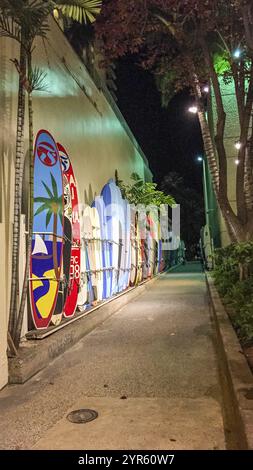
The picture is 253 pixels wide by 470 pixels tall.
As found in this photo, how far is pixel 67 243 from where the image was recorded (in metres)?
7.04

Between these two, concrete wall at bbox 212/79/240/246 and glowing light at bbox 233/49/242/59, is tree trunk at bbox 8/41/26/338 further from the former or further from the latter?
concrete wall at bbox 212/79/240/246

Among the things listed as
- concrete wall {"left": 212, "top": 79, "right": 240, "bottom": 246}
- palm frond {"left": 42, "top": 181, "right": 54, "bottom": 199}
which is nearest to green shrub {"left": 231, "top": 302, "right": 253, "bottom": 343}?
palm frond {"left": 42, "top": 181, "right": 54, "bottom": 199}

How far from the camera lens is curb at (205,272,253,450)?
2.97 m

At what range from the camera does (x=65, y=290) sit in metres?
6.96

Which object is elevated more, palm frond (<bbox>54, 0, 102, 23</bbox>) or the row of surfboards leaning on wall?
palm frond (<bbox>54, 0, 102, 23</bbox>)

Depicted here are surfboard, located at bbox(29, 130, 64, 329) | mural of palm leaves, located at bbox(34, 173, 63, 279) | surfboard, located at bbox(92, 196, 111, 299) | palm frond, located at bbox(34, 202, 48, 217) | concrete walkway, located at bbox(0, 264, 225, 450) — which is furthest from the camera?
surfboard, located at bbox(92, 196, 111, 299)

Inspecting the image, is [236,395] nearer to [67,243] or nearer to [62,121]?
[67,243]

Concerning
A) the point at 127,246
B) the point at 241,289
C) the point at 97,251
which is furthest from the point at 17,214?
the point at 127,246

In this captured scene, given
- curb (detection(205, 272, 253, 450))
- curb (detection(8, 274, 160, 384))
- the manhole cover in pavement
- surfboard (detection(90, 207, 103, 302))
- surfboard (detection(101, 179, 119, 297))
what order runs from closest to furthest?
curb (detection(205, 272, 253, 450)), the manhole cover in pavement, curb (detection(8, 274, 160, 384)), surfboard (detection(90, 207, 103, 302)), surfboard (detection(101, 179, 119, 297))

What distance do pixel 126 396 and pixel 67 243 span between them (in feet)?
11.3

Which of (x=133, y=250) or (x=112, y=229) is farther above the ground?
(x=112, y=229)

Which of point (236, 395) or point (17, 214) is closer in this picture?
point (236, 395)

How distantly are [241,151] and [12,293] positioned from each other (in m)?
5.33
